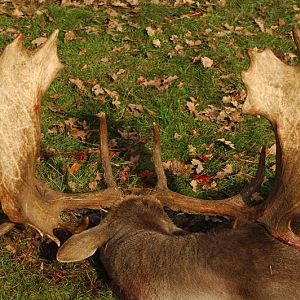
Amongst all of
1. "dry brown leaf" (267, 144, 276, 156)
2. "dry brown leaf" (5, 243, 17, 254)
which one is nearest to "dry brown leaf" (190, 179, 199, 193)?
"dry brown leaf" (267, 144, 276, 156)

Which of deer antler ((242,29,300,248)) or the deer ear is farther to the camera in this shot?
the deer ear

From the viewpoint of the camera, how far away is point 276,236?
4.49 metres

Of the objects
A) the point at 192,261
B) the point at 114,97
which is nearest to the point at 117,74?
the point at 114,97

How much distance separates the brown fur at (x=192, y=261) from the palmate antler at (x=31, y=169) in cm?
27

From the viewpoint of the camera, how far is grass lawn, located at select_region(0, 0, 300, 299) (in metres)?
6.19

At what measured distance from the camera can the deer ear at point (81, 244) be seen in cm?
492

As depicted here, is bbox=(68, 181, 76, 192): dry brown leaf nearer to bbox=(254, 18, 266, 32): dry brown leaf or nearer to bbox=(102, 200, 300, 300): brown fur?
bbox=(102, 200, 300, 300): brown fur

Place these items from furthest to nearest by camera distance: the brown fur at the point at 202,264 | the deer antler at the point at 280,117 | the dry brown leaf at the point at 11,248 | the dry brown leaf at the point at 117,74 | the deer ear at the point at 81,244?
the dry brown leaf at the point at 117,74, the dry brown leaf at the point at 11,248, the deer ear at the point at 81,244, the deer antler at the point at 280,117, the brown fur at the point at 202,264

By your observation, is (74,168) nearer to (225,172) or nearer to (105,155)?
(225,172)

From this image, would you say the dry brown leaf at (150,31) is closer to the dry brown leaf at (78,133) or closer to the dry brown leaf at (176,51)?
the dry brown leaf at (176,51)

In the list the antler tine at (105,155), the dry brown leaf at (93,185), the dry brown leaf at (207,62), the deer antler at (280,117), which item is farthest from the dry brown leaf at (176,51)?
the deer antler at (280,117)

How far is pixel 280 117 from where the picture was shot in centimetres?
468

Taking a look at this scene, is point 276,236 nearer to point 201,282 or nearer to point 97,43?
point 201,282

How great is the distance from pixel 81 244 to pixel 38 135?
2.63 feet
